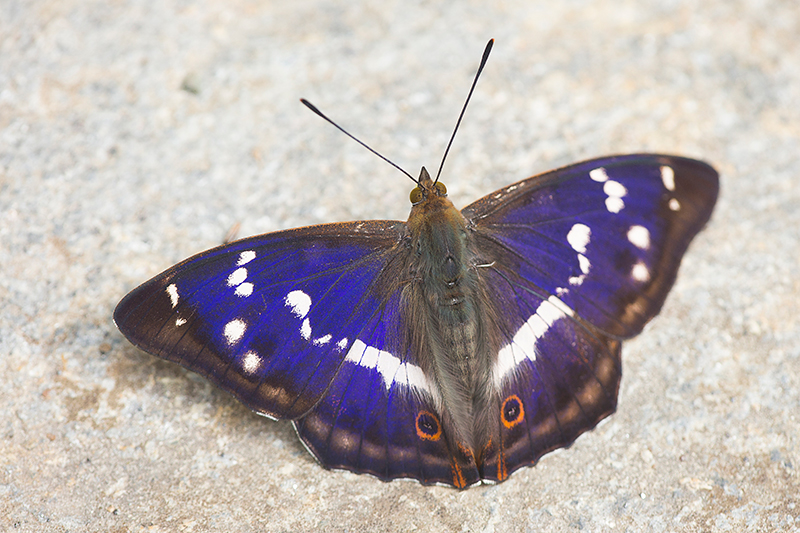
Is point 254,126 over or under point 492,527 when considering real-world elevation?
over

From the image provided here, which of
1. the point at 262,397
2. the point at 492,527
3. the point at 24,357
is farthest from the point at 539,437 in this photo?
the point at 24,357

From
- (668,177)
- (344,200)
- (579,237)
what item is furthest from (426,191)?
(668,177)

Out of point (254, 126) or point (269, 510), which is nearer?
point (269, 510)

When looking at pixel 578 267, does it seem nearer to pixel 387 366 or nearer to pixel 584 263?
pixel 584 263

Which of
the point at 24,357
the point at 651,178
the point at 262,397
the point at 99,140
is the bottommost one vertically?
the point at 24,357

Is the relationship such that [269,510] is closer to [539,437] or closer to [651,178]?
[539,437]

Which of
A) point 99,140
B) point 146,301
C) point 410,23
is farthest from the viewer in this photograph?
point 410,23

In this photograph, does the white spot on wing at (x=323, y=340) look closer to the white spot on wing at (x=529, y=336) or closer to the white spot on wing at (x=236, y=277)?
the white spot on wing at (x=236, y=277)

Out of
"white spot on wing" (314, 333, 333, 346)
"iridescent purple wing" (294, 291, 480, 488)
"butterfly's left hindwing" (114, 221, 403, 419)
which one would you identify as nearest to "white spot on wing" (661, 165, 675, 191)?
"iridescent purple wing" (294, 291, 480, 488)
